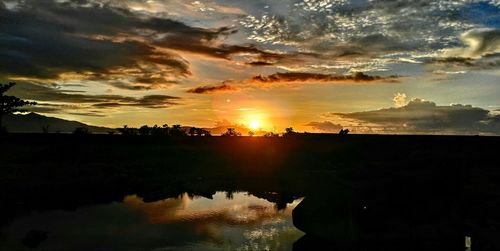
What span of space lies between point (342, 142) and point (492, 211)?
62770 millimetres

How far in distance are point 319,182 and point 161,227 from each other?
12.0m

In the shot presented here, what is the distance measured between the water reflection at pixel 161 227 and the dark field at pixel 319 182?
1957 mm

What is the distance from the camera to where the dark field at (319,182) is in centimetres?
2462

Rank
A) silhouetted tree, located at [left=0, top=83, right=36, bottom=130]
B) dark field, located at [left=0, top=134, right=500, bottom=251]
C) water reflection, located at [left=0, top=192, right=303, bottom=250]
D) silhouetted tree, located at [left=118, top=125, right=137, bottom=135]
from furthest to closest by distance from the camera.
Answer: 1. silhouetted tree, located at [left=118, top=125, right=137, bottom=135]
2. silhouetted tree, located at [left=0, top=83, right=36, bottom=130]
3. water reflection, located at [left=0, top=192, right=303, bottom=250]
4. dark field, located at [left=0, top=134, right=500, bottom=251]

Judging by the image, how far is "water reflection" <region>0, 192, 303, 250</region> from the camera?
25719 mm

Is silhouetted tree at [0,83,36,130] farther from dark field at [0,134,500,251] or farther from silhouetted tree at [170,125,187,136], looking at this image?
silhouetted tree at [170,125,187,136]

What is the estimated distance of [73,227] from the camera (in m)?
30.2

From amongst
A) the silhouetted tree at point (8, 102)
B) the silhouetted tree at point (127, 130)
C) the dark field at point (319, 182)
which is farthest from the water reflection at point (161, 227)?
the silhouetted tree at point (127, 130)

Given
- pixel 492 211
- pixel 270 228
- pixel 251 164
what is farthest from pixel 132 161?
pixel 492 211

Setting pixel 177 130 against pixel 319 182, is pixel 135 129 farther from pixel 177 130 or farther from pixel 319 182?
pixel 319 182

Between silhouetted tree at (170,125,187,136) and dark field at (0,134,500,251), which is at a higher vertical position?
silhouetted tree at (170,125,187,136)

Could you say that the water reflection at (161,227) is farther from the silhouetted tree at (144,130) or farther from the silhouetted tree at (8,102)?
the silhouetted tree at (144,130)

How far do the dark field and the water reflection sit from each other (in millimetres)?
1957

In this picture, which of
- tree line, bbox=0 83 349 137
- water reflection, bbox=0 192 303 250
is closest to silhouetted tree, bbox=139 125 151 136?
tree line, bbox=0 83 349 137
